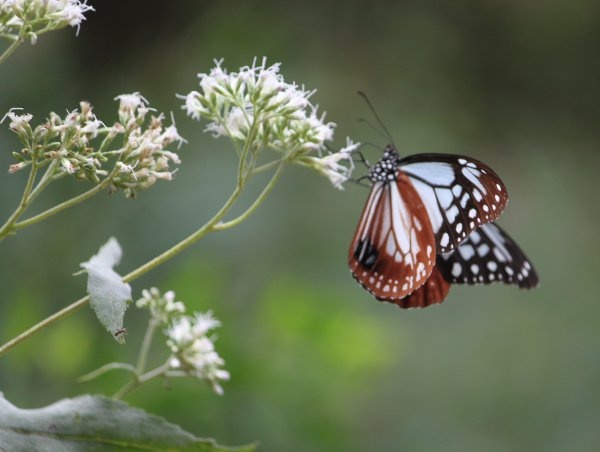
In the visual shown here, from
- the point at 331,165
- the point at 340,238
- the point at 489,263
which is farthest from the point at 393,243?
the point at 340,238

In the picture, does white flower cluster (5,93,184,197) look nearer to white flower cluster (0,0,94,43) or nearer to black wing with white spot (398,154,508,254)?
white flower cluster (0,0,94,43)

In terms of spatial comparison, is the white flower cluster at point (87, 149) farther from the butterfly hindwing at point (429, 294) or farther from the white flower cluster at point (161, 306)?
the butterfly hindwing at point (429, 294)

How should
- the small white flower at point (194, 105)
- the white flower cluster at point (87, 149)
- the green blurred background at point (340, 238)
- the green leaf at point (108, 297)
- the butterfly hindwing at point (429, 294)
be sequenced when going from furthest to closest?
1. the green blurred background at point (340, 238)
2. the butterfly hindwing at point (429, 294)
3. the small white flower at point (194, 105)
4. the white flower cluster at point (87, 149)
5. the green leaf at point (108, 297)

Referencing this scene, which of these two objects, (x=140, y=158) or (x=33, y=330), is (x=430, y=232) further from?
(x=33, y=330)

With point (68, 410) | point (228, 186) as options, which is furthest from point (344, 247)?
point (68, 410)

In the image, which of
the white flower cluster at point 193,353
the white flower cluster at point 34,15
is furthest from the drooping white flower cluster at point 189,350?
the white flower cluster at point 34,15

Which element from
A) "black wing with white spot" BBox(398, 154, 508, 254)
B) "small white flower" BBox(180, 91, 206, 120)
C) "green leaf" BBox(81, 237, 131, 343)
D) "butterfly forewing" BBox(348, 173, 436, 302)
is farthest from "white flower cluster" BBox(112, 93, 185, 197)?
"black wing with white spot" BBox(398, 154, 508, 254)

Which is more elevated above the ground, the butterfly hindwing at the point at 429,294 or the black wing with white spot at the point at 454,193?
the black wing with white spot at the point at 454,193
